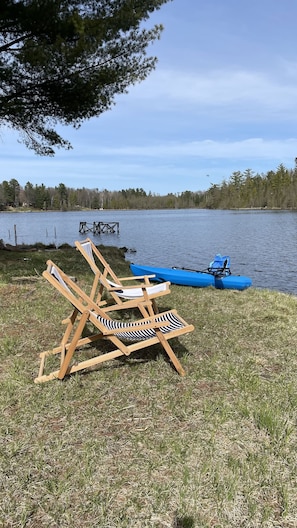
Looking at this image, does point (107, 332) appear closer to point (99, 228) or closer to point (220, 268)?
point (220, 268)

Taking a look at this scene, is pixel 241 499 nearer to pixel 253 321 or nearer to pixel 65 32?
pixel 253 321

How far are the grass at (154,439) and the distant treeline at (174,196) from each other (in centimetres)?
9143

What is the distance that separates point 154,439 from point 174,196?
161m

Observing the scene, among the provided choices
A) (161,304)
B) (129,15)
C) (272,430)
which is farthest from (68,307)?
(129,15)

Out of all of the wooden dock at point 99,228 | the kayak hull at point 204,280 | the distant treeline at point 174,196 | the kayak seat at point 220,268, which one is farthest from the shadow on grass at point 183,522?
the distant treeline at point 174,196

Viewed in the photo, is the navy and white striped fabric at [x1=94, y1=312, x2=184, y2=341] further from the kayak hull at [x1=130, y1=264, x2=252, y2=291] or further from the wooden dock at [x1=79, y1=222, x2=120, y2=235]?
the wooden dock at [x1=79, y1=222, x2=120, y2=235]

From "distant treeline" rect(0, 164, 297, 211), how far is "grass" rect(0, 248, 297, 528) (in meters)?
91.4

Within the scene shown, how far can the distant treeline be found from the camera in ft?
307

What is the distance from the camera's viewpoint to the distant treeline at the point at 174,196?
9356 centimetres

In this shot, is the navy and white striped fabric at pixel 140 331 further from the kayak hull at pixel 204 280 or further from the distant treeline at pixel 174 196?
the distant treeline at pixel 174 196

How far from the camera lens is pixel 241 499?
214 cm

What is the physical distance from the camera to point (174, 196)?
159750mm

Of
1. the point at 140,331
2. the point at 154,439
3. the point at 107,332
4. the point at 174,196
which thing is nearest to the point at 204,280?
the point at 140,331

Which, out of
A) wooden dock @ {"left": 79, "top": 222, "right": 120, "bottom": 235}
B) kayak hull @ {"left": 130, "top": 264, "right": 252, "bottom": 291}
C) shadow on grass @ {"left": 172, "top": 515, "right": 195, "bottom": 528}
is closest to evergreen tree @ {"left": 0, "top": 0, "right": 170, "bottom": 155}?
kayak hull @ {"left": 130, "top": 264, "right": 252, "bottom": 291}
